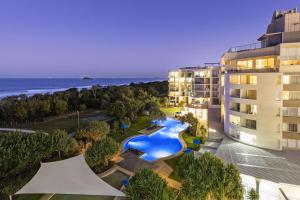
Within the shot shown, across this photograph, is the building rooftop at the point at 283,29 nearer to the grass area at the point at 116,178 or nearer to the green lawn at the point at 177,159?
the green lawn at the point at 177,159

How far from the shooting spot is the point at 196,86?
49312mm

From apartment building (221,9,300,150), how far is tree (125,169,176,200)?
1516 cm

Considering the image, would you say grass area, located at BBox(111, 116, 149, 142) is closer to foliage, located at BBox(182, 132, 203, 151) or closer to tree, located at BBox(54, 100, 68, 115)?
foliage, located at BBox(182, 132, 203, 151)

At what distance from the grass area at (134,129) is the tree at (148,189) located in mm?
15514

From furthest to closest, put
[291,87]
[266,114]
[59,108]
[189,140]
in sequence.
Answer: [59,108]
[189,140]
[266,114]
[291,87]

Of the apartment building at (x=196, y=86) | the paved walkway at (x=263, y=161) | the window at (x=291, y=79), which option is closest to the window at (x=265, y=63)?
the window at (x=291, y=79)

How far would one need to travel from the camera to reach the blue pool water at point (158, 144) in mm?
23212

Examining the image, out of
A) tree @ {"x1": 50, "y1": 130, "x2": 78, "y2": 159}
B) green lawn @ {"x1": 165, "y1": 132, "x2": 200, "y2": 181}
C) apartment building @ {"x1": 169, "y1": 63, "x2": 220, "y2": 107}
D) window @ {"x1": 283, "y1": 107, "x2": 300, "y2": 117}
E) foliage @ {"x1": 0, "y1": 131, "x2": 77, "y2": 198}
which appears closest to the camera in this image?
foliage @ {"x1": 0, "y1": 131, "x2": 77, "y2": 198}

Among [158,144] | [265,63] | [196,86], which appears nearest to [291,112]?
[265,63]

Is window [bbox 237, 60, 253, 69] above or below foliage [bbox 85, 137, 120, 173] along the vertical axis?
above

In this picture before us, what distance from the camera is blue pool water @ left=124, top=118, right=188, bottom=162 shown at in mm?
23212

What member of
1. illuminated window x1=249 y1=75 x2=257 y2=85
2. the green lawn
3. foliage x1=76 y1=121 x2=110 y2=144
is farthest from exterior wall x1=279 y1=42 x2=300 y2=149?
foliage x1=76 y1=121 x2=110 y2=144

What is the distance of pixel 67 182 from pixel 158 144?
54.5 ft

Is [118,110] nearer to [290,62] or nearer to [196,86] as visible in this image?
[290,62]
